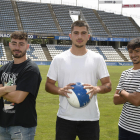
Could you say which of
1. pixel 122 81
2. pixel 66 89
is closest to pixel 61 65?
pixel 66 89

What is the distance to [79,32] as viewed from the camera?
3.23 meters

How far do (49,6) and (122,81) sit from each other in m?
54.1

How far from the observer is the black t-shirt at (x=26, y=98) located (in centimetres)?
292

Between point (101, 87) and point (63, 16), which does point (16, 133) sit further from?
point (63, 16)

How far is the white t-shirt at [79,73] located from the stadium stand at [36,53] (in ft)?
131

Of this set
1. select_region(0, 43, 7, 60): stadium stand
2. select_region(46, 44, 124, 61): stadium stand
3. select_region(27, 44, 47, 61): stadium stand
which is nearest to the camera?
select_region(0, 43, 7, 60): stadium stand

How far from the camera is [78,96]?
3092 mm

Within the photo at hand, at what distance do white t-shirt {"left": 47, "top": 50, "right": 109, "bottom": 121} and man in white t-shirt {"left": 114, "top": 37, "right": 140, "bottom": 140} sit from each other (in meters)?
0.34

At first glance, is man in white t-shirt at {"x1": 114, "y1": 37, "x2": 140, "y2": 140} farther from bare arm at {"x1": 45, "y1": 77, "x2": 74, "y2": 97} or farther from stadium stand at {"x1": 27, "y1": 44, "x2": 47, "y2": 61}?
stadium stand at {"x1": 27, "y1": 44, "x2": 47, "y2": 61}

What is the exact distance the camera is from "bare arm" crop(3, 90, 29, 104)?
9.52 ft

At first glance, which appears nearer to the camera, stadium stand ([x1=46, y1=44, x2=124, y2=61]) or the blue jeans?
the blue jeans

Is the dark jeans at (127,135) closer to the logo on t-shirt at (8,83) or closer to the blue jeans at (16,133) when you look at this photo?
the blue jeans at (16,133)

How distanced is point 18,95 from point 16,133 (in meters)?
0.50

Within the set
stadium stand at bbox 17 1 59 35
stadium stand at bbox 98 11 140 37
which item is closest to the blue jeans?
stadium stand at bbox 17 1 59 35
